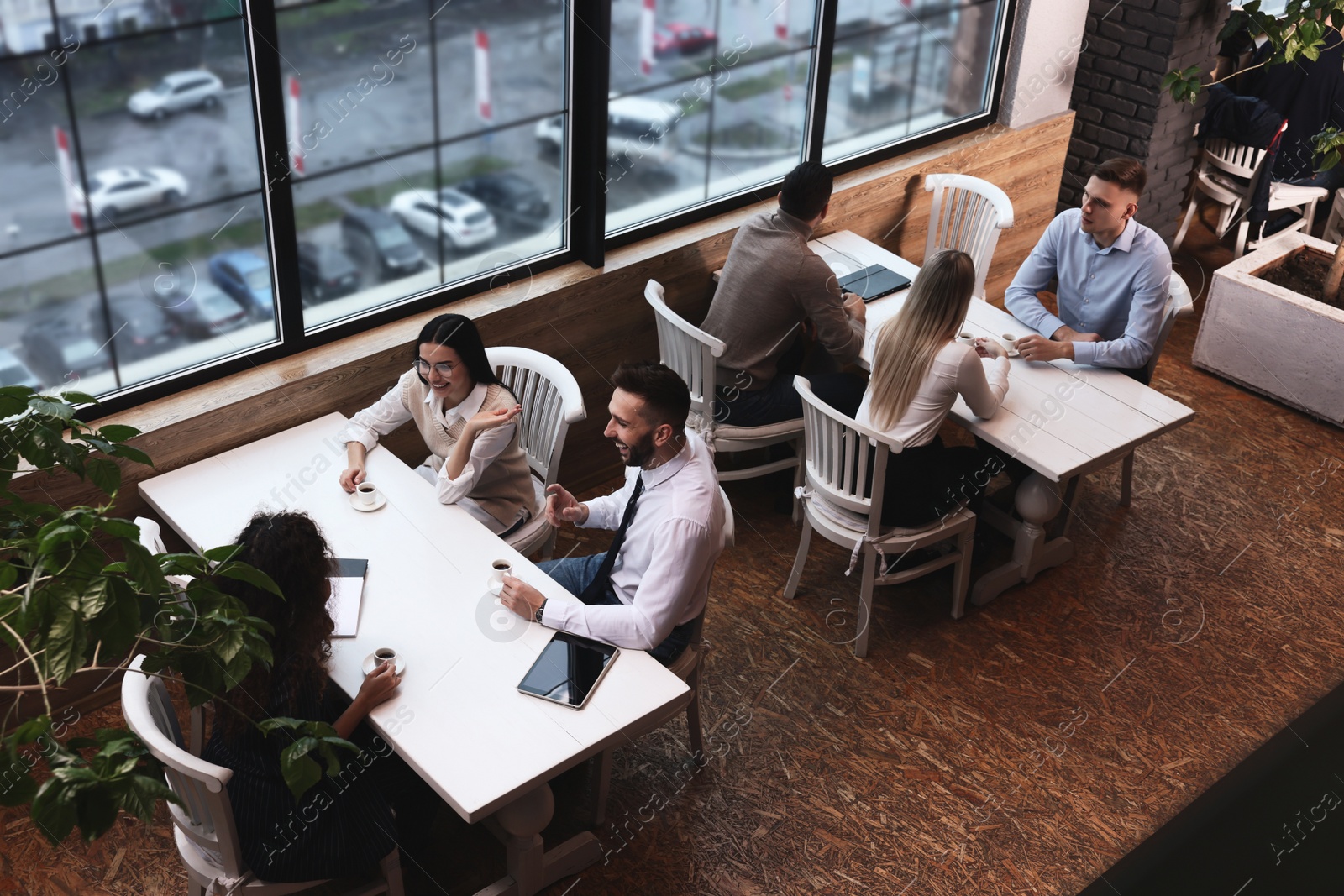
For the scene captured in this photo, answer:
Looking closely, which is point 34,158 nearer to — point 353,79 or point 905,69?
point 353,79

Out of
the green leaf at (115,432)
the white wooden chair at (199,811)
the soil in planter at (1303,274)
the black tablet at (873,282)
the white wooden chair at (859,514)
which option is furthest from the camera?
the soil in planter at (1303,274)

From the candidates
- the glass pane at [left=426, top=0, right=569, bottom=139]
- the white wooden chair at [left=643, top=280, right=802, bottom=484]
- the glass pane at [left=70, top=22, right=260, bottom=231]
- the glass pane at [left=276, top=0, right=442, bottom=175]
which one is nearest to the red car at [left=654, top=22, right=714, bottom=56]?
the glass pane at [left=426, top=0, right=569, bottom=139]

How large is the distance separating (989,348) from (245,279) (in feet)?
7.89

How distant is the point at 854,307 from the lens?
169 inches

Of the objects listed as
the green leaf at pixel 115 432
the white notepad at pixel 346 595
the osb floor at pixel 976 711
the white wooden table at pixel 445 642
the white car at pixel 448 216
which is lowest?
the osb floor at pixel 976 711

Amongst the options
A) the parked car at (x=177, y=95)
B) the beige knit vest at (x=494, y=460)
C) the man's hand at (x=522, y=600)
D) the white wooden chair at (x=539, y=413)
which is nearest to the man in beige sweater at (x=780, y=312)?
the white wooden chair at (x=539, y=413)

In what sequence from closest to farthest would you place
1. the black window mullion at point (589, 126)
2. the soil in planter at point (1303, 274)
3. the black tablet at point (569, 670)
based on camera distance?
the black tablet at point (569, 670) → the black window mullion at point (589, 126) → the soil in planter at point (1303, 274)

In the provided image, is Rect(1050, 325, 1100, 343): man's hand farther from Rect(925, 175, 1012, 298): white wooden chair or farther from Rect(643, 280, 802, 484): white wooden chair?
Rect(643, 280, 802, 484): white wooden chair

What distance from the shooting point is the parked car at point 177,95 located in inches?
120

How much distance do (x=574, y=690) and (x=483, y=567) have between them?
0.54 metres

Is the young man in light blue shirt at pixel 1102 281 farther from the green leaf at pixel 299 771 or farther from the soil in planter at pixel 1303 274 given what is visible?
the green leaf at pixel 299 771

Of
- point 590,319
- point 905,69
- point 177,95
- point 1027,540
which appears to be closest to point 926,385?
point 1027,540

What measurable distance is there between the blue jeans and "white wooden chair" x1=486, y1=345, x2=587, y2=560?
0.11 metres

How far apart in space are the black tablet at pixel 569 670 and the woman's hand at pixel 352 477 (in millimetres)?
880
